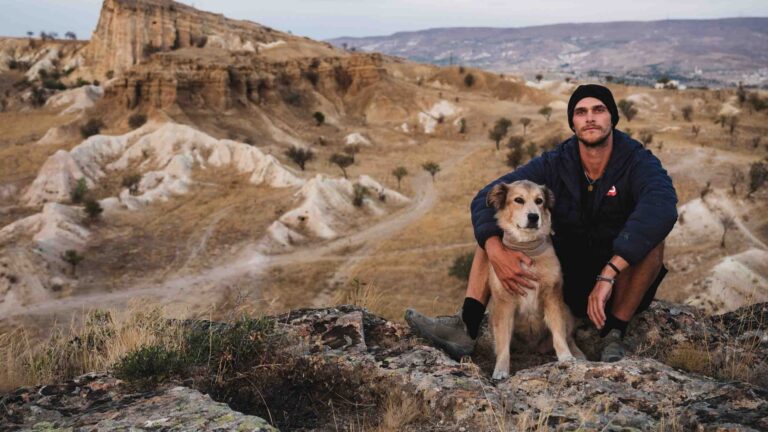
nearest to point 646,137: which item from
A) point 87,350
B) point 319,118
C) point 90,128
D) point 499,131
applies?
point 499,131

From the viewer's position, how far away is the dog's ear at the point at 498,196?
17.3 ft

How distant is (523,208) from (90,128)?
50.2 metres

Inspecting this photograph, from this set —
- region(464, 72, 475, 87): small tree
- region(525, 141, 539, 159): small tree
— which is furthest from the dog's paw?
region(464, 72, 475, 87): small tree

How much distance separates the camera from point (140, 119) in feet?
154

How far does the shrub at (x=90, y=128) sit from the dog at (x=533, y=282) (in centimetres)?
4925

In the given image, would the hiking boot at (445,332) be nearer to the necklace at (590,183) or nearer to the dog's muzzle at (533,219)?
the dog's muzzle at (533,219)

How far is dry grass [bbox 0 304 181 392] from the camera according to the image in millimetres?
4852

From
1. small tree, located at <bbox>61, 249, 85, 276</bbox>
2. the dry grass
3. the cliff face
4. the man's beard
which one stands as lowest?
small tree, located at <bbox>61, 249, 85, 276</bbox>

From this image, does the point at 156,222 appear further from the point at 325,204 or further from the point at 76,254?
the point at 325,204

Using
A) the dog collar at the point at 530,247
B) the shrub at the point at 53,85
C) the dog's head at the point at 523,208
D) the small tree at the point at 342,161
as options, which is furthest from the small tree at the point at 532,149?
the shrub at the point at 53,85

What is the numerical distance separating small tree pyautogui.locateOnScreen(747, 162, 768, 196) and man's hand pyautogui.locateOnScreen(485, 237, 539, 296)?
1377 inches

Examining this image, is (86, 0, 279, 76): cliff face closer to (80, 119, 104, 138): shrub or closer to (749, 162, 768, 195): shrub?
(80, 119, 104, 138): shrub

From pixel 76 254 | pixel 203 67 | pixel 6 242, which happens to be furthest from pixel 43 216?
pixel 203 67

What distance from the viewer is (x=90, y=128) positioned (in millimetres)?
46406
